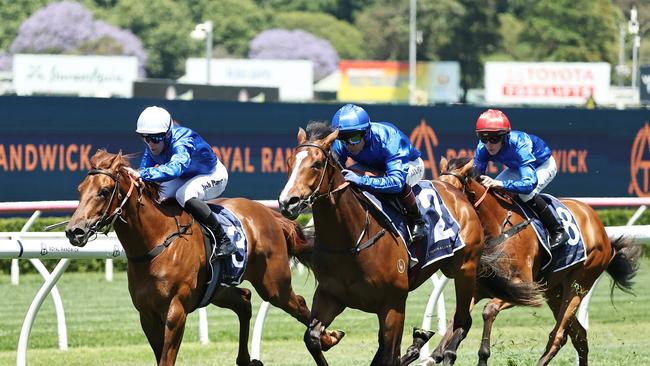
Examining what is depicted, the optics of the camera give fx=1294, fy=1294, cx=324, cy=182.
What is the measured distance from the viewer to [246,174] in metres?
15.7

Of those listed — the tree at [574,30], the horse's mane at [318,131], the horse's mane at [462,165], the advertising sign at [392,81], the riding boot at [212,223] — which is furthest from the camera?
the tree at [574,30]

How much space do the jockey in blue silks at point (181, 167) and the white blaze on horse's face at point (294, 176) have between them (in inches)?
32.9

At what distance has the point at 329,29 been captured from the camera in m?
96.2

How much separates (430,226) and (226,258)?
1.18m

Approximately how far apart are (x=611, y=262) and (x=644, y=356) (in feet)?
2.29

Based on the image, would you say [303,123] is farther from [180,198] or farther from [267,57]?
[267,57]

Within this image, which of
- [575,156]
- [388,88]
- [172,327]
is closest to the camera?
[172,327]

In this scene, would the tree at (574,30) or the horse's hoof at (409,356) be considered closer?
the horse's hoof at (409,356)

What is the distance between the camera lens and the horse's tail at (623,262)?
913cm

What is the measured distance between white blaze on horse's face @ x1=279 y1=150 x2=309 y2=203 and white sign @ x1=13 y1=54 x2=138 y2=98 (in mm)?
49507

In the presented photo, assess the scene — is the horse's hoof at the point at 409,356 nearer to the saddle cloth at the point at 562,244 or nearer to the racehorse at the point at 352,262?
the racehorse at the point at 352,262

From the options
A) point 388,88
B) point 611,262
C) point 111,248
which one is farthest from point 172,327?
point 388,88

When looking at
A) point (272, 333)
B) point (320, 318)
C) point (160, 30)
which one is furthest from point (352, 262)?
point (160, 30)

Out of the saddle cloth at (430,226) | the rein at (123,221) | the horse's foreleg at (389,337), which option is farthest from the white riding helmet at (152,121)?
the horse's foreleg at (389,337)
